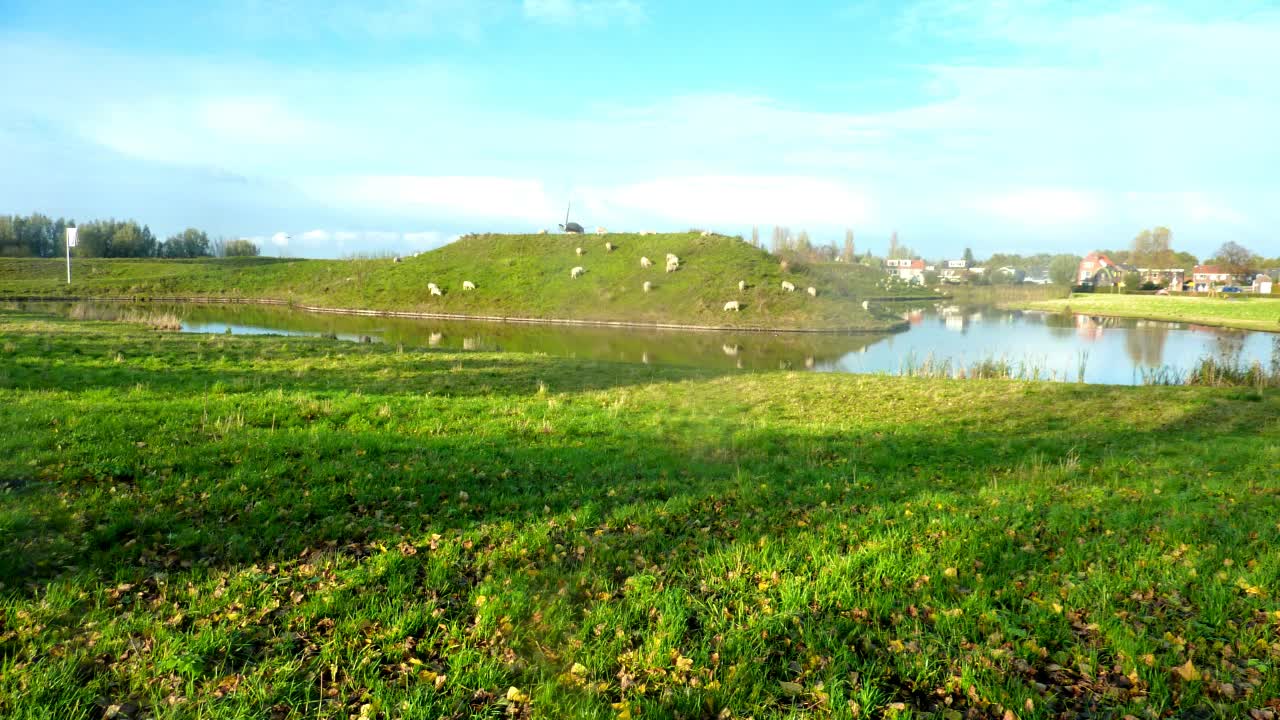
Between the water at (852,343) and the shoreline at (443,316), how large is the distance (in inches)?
94.4

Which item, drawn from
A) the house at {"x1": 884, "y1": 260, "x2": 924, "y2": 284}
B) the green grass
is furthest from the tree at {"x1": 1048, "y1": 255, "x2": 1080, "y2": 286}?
the green grass

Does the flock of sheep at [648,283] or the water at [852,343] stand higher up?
the flock of sheep at [648,283]

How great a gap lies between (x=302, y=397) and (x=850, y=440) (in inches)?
437

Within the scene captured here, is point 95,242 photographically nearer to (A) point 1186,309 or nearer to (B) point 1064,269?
(A) point 1186,309

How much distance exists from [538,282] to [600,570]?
2514 inches

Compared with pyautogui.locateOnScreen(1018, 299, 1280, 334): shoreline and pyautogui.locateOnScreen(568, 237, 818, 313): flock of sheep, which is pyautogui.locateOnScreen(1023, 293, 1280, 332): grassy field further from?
pyautogui.locateOnScreen(568, 237, 818, 313): flock of sheep

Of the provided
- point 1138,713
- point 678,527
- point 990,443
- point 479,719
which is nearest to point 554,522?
point 678,527

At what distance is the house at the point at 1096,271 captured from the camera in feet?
429

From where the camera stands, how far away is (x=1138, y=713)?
4.34 meters

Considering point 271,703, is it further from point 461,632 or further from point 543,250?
point 543,250

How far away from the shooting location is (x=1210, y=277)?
11806 cm

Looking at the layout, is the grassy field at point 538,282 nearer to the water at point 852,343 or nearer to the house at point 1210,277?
the water at point 852,343

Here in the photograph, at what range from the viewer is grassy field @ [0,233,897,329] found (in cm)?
5816

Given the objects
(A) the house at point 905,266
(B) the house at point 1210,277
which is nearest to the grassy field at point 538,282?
(B) the house at point 1210,277
